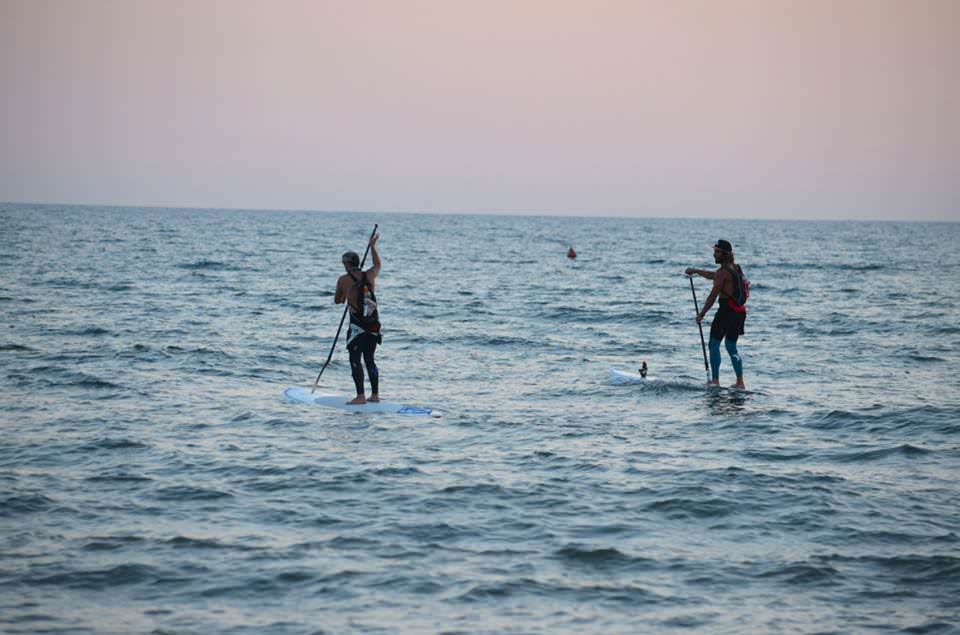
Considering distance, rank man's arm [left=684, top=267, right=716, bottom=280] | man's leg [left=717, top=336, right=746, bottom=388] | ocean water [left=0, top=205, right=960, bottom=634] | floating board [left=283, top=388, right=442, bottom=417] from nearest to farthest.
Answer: ocean water [left=0, top=205, right=960, bottom=634], floating board [left=283, top=388, right=442, bottom=417], man's arm [left=684, top=267, right=716, bottom=280], man's leg [left=717, top=336, right=746, bottom=388]

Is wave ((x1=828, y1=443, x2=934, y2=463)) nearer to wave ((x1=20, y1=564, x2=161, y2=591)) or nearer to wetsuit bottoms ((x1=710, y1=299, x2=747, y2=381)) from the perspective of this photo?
wetsuit bottoms ((x1=710, y1=299, x2=747, y2=381))

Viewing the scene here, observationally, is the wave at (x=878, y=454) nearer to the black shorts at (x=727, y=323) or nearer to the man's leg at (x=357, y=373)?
the black shorts at (x=727, y=323)

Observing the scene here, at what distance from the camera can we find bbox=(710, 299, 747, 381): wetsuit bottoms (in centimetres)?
1589

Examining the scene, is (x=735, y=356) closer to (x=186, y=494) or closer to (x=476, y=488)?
(x=476, y=488)

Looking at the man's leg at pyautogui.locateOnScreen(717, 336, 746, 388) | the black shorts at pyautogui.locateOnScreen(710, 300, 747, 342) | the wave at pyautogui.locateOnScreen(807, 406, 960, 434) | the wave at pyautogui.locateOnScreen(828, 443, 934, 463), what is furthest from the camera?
the man's leg at pyautogui.locateOnScreen(717, 336, 746, 388)

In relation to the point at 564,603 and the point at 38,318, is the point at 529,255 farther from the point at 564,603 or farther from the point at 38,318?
the point at 564,603

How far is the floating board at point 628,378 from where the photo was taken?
17.0 meters

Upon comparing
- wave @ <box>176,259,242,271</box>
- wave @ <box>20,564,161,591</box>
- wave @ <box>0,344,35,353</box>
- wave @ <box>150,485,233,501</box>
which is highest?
wave @ <box>176,259,242,271</box>

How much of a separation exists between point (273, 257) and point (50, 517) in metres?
56.6

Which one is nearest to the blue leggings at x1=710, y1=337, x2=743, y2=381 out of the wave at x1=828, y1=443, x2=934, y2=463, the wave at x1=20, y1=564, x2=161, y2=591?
the wave at x1=828, y1=443, x2=934, y2=463

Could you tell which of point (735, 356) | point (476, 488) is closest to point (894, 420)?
point (735, 356)

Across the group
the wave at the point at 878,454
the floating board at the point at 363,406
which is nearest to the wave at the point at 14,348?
the floating board at the point at 363,406

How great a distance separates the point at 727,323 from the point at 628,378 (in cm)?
222

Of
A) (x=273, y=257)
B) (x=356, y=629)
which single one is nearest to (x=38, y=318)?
(x=356, y=629)
